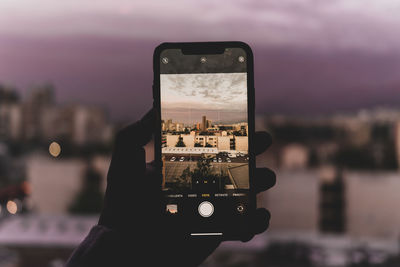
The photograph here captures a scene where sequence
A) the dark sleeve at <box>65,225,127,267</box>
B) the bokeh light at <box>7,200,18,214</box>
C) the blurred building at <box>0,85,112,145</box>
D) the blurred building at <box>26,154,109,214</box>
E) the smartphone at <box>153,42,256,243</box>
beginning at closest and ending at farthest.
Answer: the dark sleeve at <box>65,225,127,267</box> → the smartphone at <box>153,42,256,243</box> → the blurred building at <box>0,85,112,145</box> → the blurred building at <box>26,154,109,214</box> → the bokeh light at <box>7,200,18,214</box>

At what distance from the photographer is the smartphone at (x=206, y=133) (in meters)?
0.73

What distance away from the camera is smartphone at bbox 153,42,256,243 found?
73 centimetres

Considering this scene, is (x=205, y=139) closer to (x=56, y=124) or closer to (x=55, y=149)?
(x=56, y=124)

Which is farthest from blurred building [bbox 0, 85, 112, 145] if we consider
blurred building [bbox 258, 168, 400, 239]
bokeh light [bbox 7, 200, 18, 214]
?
blurred building [bbox 258, 168, 400, 239]

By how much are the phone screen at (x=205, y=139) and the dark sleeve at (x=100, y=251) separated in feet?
0.40

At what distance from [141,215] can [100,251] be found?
99mm

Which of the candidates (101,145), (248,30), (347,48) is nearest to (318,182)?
(347,48)

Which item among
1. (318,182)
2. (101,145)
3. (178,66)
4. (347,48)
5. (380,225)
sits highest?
(347,48)

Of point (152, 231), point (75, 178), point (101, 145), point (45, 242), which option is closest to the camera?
point (152, 231)

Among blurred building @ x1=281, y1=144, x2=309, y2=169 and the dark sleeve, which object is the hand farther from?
blurred building @ x1=281, y1=144, x2=309, y2=169

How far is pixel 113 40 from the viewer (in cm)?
1137

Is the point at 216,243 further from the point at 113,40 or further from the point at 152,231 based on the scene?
the point at 113,40

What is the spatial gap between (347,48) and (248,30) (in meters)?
4.27

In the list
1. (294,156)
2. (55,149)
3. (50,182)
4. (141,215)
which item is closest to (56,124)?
(55,149)
